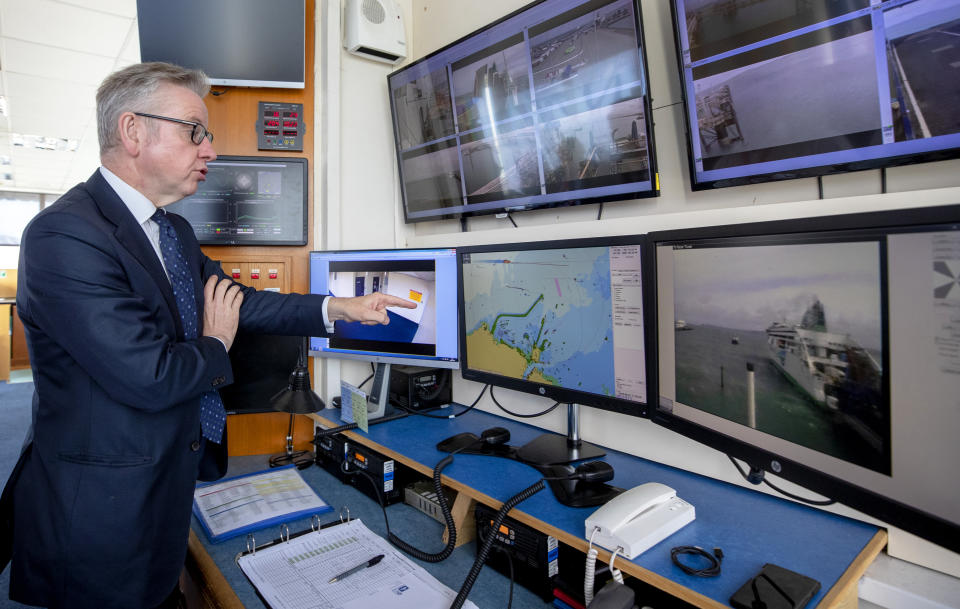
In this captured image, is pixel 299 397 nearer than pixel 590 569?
No

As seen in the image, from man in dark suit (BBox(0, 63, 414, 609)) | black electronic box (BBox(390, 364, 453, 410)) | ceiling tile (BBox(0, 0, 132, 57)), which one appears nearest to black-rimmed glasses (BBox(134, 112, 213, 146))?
man in dark suit (BBox(0, 63, 414, 609))

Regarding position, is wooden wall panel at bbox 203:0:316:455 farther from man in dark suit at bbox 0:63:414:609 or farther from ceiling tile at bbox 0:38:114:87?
ceiling tile at bbox 0:38:114:87

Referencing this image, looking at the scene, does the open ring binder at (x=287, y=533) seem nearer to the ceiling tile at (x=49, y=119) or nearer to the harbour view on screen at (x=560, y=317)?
the harbour view on screen at (x=560, y=317)

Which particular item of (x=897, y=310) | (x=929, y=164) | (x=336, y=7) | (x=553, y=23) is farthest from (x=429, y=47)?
(x=897, y=310)

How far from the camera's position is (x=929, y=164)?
0.88 m

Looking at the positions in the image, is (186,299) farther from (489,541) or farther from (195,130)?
(489,541)

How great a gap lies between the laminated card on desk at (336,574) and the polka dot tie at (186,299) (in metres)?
0.30

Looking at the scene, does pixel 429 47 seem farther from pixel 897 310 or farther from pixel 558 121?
pixel 897 310

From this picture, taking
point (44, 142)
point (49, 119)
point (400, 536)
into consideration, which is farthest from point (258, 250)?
point (44, 142)

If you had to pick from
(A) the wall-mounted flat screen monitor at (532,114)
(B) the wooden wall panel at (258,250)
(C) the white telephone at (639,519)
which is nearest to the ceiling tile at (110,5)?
(B) the wooden wall panel at (258,250)

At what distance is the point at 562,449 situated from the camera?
48.4 inches

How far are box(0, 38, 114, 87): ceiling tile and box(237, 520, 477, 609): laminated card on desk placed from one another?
479 centimetres

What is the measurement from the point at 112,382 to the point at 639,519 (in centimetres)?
95

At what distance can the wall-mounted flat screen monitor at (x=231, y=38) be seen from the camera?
5.82 feet
